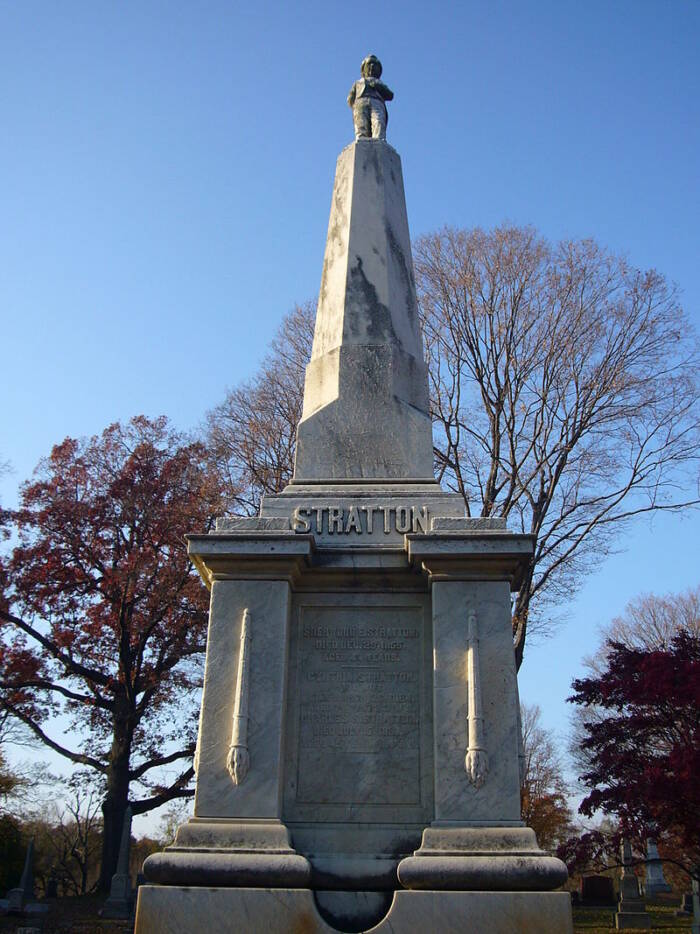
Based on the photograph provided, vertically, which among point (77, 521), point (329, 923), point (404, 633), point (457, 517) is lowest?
point (329, 923)

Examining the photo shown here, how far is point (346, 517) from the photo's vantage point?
303 inches

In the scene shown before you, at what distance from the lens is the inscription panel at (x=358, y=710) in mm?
6848

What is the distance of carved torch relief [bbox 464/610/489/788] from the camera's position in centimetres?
650

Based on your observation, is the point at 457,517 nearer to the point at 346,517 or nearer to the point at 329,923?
the point at 346,517

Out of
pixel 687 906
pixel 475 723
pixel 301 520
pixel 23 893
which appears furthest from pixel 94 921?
pixel 687 906

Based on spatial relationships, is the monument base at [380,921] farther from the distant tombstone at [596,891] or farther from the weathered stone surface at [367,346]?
the distant tombstone at [596,891]

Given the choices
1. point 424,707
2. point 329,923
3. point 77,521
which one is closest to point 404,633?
point 424,707

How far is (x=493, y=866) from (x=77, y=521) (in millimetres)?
20987

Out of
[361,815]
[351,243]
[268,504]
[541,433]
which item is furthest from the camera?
[541,433]

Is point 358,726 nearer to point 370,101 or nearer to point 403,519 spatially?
point 403,519

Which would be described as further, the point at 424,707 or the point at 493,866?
the point at 424,707

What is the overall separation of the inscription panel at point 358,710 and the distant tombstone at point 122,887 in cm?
1716

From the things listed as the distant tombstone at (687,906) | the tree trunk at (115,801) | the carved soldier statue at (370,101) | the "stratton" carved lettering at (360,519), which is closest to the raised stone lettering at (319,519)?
the "stratton" carved lettering at (360,519)

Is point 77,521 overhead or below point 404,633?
overhead
